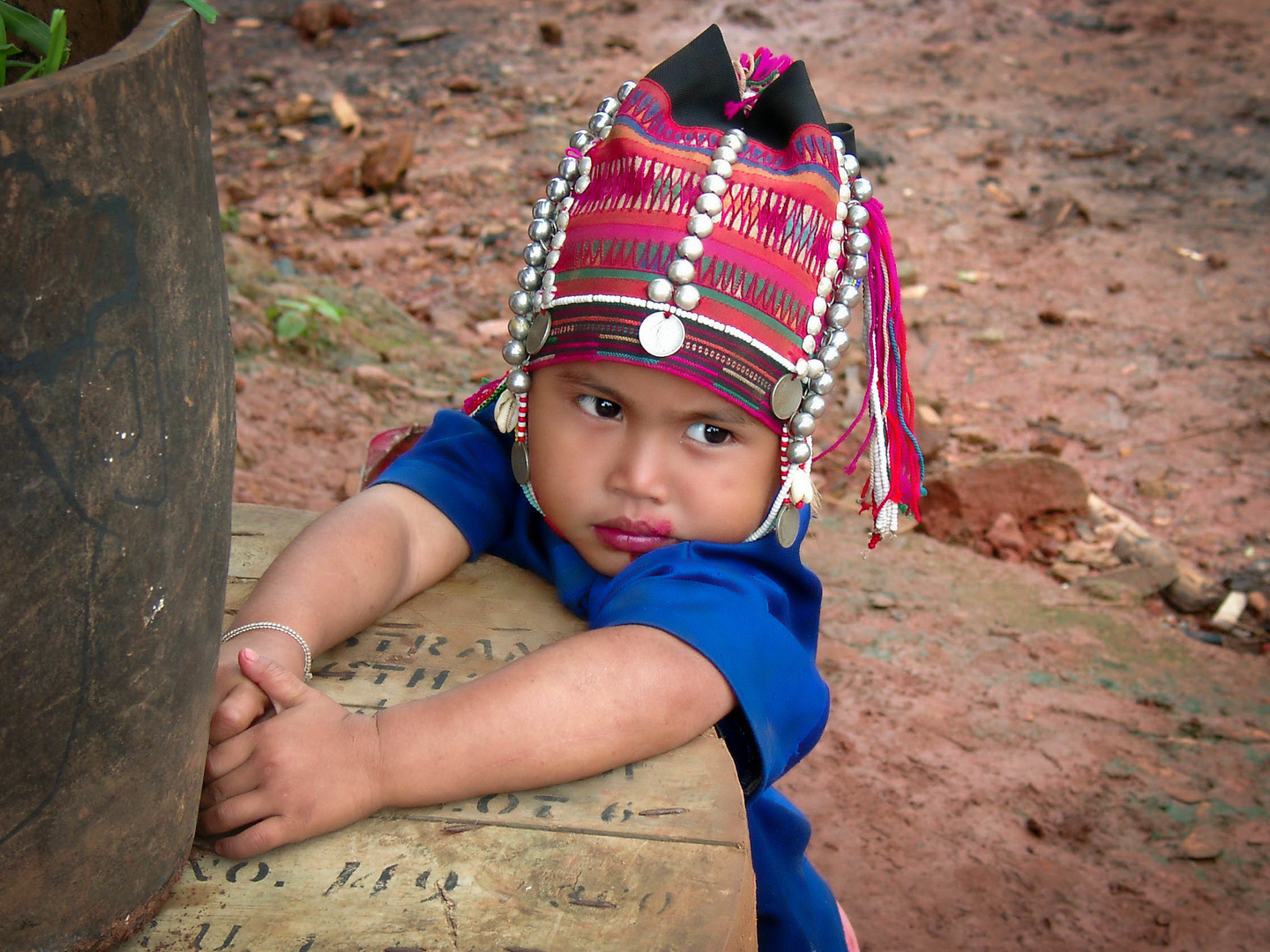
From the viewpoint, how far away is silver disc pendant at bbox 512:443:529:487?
1.77m

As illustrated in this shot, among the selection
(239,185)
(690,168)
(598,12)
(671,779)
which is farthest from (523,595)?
(598,12)

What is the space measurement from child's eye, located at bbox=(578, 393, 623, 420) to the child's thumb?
0.60 meters

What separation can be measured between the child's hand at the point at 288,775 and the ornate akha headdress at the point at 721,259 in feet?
1.95

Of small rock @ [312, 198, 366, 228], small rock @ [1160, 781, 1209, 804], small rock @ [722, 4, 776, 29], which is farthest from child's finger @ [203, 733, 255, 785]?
small rock @ [722, 4, 776, 29]

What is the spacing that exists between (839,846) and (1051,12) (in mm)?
8682

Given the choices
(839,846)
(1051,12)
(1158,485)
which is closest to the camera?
(839,846)

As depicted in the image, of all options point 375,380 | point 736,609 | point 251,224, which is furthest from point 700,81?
point 251,224

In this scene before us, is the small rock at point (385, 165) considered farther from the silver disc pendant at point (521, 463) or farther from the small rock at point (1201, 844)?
the small rock at point (1201, 844)

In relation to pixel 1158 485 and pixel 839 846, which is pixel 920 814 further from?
pixel 1158 485

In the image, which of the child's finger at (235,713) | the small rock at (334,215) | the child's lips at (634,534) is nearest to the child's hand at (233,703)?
the child's finger at (235,713)

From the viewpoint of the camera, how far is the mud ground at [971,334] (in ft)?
8.53

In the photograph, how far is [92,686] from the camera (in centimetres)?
91

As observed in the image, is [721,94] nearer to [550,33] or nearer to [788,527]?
[788,527]

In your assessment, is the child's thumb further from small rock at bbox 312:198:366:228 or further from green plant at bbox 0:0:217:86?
small rock at bbox 312:198:366:228
